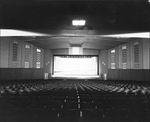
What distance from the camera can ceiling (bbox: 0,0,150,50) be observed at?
5375 mm

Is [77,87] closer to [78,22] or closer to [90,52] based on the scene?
[78,22]

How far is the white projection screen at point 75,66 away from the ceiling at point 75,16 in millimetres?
10463

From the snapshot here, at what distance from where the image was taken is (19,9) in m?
5.86

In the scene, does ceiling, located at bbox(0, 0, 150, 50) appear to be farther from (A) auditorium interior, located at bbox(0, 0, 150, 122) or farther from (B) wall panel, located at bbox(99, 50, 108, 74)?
(B) wall panel, located at bbox(99, 50, 108, 74)

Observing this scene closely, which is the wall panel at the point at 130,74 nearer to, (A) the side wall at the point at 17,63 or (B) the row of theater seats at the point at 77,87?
(B) the row of theater seats at the point at 77,87

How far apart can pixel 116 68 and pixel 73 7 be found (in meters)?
11.6

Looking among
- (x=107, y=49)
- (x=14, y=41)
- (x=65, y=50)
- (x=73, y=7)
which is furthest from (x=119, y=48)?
(x=73, y=7)

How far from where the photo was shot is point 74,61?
18500mm

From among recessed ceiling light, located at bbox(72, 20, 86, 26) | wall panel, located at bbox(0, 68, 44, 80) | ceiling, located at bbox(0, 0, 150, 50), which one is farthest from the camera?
wall panel, located at bbox(0, 68, 44, 80)

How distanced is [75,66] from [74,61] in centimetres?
60

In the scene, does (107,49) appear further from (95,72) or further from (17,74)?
(17,74)

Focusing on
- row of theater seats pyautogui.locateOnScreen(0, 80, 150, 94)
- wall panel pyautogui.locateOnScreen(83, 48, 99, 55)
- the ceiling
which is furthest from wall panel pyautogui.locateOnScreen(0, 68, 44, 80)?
the ceiling

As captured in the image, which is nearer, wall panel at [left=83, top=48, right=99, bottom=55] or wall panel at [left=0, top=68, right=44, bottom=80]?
wall panel at [left=0, top=68, right=44, bottom=80]

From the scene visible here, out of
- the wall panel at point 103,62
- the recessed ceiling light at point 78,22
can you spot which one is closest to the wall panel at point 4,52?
the recessed ceiling light at point 78,22
